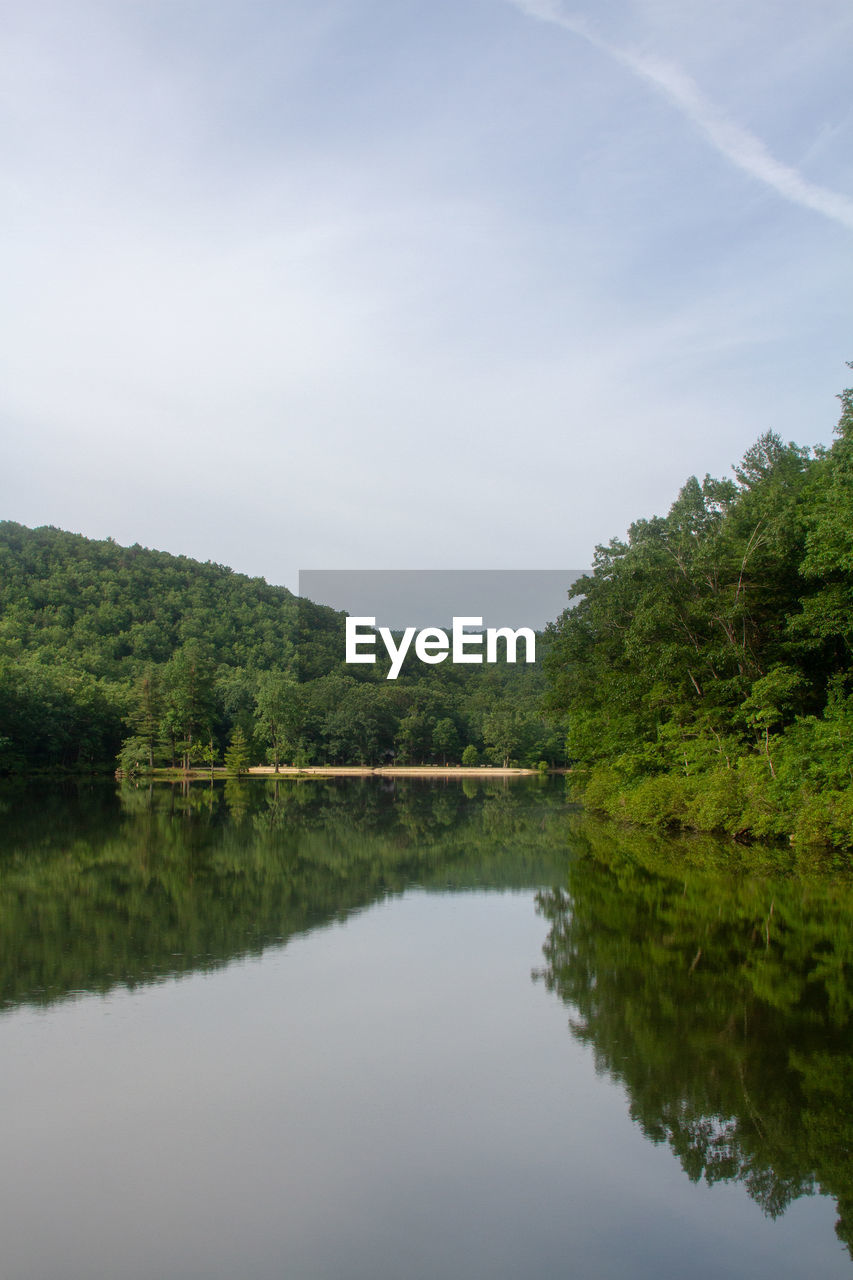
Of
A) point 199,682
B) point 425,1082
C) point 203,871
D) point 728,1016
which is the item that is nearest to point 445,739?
point 199,682

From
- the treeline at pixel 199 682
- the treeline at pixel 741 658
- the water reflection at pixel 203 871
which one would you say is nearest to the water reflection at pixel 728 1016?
the water reflection at pixel 203 871

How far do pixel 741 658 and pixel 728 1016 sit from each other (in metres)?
15.1

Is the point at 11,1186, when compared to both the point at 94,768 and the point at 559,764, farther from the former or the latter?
the point at 559,764

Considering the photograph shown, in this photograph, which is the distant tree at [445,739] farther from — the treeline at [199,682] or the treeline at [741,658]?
the treeline at [741,658]


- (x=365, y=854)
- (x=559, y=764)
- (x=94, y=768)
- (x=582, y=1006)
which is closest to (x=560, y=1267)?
(x=582, y=1006)

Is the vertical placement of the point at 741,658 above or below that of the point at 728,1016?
above

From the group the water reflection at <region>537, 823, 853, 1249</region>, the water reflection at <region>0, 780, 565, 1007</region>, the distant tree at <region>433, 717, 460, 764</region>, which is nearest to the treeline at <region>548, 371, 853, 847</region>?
the water reflection at <region>0, 780, 565, 1007</region>

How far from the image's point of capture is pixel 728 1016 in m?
7.68

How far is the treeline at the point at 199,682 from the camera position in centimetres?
6116

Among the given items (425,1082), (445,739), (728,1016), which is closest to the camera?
Answer: (425,1082)

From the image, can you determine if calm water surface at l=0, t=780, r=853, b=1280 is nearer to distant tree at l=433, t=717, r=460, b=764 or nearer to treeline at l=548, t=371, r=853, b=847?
treeline at l=548, t=371, r=853, b=847

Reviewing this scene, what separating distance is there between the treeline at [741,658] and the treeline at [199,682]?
120 ft

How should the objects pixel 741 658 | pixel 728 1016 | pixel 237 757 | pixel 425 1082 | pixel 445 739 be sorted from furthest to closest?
pixel 445 739 → pixel 237 757 → pixel 741 658 → pixel 728 1016 → pixel 425 1082

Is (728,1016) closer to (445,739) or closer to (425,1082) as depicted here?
(425,1082)
